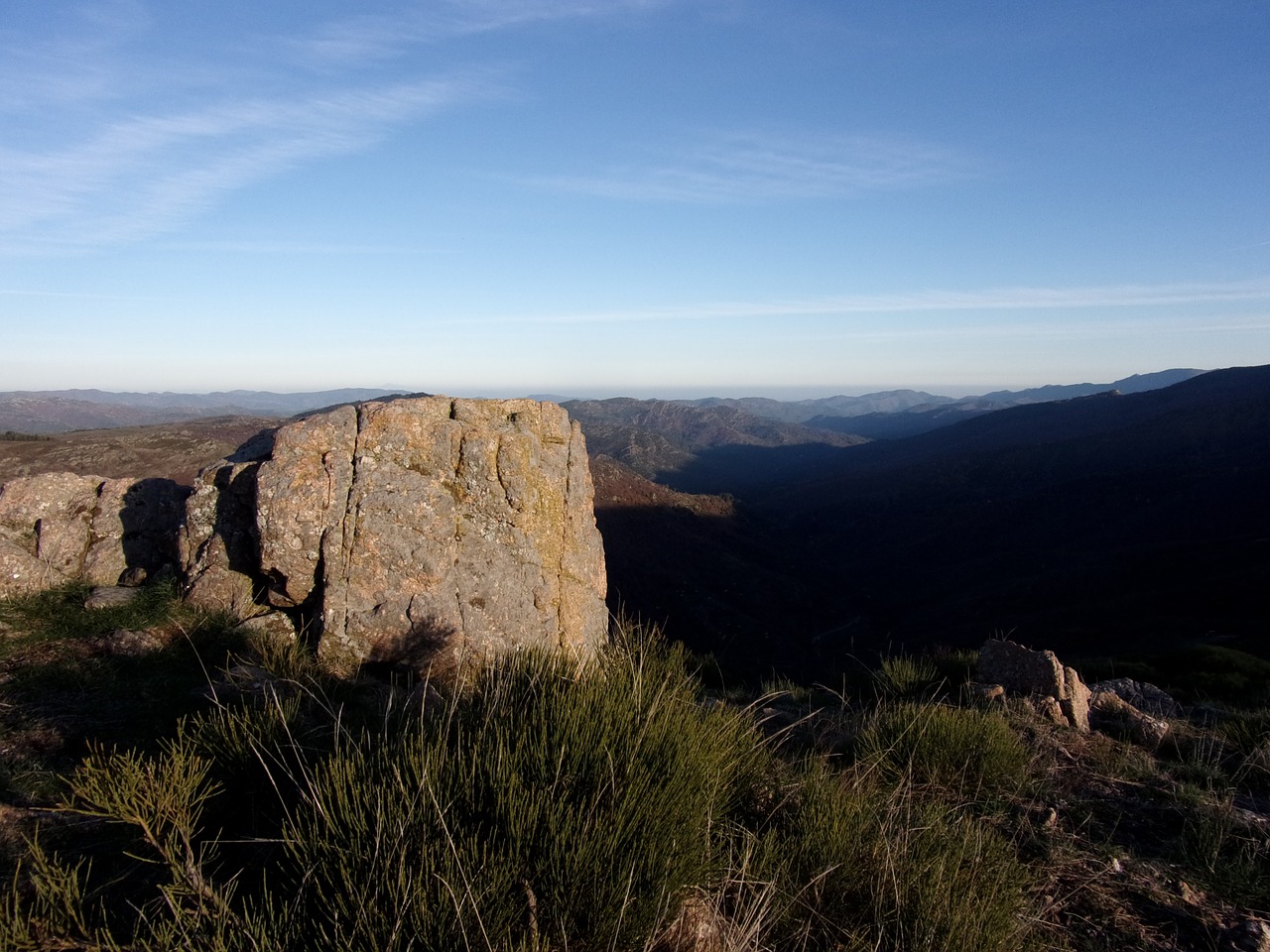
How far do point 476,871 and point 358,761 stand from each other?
73 cm

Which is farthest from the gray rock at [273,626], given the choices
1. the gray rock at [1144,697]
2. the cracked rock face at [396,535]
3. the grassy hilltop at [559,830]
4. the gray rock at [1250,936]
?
the gray rock at [1144,697]

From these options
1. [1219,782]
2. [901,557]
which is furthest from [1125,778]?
[901,557]

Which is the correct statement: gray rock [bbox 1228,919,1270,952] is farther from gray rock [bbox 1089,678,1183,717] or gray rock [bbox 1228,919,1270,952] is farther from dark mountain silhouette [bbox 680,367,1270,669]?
dark mountain silhouette [bbox 680,367,1270,669]

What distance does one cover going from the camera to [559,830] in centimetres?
249

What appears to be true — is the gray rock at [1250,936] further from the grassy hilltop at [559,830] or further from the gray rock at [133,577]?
the gray rock at [133,577]

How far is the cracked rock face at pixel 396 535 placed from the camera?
22.4 ft

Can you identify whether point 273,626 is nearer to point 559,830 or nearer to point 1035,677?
point 559,830

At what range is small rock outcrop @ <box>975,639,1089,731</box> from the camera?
6.99 meters

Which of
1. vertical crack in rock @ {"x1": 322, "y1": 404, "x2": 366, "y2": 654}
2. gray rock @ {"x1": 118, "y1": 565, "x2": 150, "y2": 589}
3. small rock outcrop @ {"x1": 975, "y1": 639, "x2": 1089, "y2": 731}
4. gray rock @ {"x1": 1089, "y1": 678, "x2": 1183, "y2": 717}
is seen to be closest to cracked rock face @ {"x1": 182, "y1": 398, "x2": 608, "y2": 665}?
→ vertical crack in rock @ {"x1": 322, "y1": 404, "x2": 366, "y2": 654}

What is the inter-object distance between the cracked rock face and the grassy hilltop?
1.51 metres

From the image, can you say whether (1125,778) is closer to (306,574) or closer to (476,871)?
(476,871)

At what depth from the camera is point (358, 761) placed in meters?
2.74

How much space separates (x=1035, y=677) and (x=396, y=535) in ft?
23.5

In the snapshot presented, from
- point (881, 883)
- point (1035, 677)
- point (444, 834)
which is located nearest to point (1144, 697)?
point (1035, 677)
